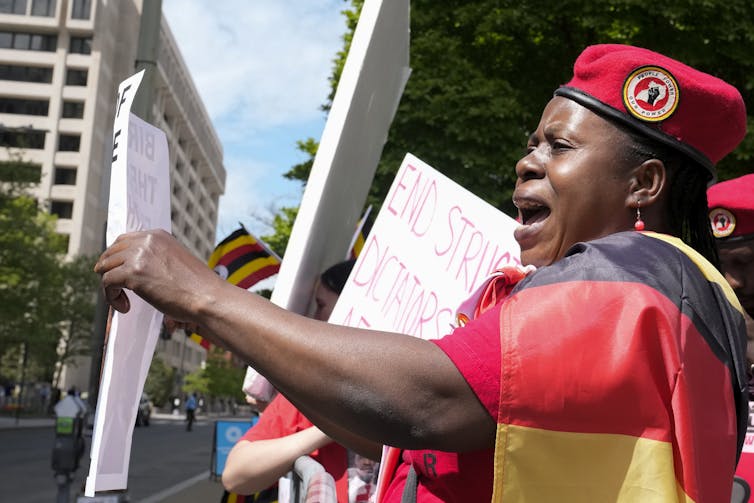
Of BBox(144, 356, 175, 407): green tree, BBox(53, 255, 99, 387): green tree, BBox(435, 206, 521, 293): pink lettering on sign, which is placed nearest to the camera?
BBox(435, 206, 521, 293): pink lettering on sign

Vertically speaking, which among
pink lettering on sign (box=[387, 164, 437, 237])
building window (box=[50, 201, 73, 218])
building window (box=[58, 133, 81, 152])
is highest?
pink lettering on sign (box=[387, 164, 437, 237])

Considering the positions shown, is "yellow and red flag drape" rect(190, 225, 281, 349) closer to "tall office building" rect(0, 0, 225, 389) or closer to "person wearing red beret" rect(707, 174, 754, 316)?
"person wearing red beret" rect(707, 174, 754, 316)

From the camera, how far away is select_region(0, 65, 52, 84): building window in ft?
238

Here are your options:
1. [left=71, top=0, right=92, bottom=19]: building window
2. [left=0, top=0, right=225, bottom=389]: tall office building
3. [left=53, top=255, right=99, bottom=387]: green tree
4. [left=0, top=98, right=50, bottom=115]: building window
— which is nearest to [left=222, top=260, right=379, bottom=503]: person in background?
[left=53, top=255, right=99, bottom=387]: green tree

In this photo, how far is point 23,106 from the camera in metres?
73.1

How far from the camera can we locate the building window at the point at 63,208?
232 ft

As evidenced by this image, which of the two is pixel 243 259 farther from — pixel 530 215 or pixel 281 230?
pixel 281 230

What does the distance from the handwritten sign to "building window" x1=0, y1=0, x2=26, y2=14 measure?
251ft

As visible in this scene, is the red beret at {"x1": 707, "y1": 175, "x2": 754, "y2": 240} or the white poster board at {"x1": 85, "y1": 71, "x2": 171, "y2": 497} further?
the red beret at {"x1": 707, "y1": 175, "x2": 754, "y2": 240}

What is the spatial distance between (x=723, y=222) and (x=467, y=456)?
1684 millimetres

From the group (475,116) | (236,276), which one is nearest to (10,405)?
(475,116)

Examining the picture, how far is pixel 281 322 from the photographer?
1080mm

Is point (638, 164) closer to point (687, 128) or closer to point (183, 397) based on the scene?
point (687, 128)

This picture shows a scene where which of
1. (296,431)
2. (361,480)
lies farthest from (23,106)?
(361,480)
